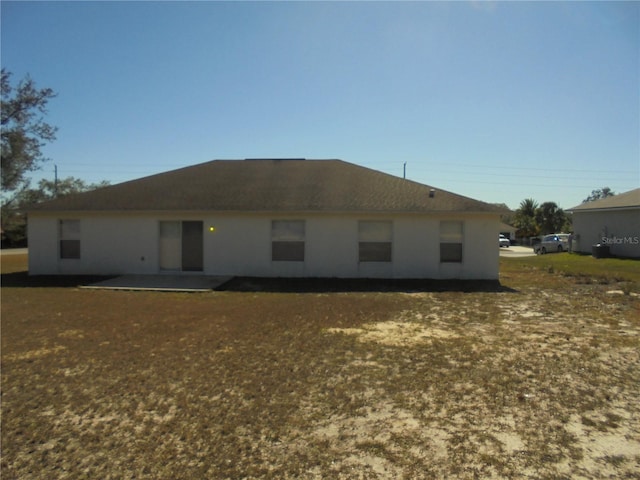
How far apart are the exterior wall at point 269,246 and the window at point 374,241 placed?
0.60 feet

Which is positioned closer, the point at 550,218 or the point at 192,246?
the point at 192,246

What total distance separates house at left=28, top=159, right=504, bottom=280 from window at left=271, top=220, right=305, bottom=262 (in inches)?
1.4

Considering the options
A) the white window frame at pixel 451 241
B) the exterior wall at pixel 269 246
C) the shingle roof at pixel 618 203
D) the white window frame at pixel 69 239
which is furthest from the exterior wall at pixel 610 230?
the white window frame at pixel 69 239

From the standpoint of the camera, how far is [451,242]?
13945 mm

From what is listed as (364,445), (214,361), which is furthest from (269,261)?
(364,445)

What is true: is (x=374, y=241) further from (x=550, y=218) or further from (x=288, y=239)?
(x=550, y=218)

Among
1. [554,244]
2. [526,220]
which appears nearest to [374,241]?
[554,244]

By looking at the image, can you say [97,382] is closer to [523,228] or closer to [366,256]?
[366,256]

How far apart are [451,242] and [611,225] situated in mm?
17867

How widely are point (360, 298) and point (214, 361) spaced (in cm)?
576

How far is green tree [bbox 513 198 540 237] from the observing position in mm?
53281

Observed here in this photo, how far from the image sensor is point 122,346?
20.7 ft

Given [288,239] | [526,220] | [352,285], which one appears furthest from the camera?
[526,220]

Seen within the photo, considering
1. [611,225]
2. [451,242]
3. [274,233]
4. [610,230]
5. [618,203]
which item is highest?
[618,203]
